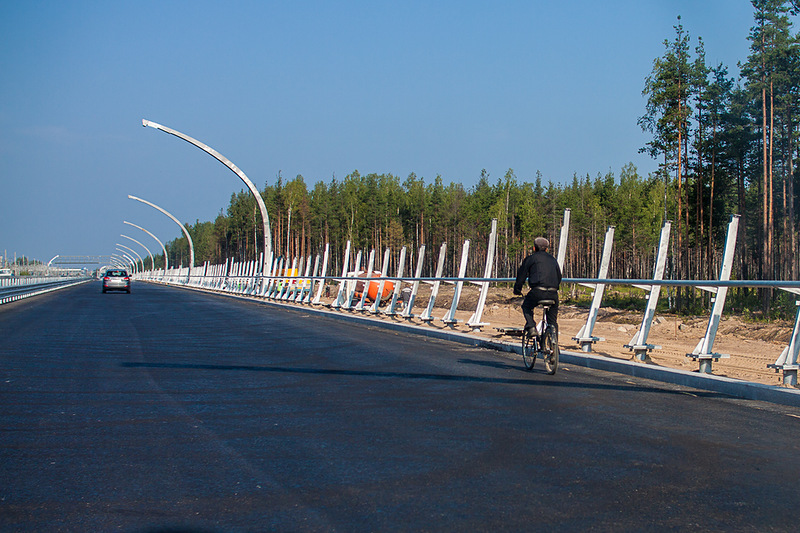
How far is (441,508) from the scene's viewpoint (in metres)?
4.04

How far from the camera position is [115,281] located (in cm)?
5256

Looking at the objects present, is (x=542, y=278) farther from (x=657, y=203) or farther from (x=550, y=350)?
(x=657, y=203)

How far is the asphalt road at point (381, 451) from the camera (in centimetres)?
396

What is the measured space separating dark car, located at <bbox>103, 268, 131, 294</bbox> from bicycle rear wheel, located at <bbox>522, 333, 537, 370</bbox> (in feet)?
152

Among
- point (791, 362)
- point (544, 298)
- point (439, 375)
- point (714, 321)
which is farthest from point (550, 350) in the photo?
point (791, 362)

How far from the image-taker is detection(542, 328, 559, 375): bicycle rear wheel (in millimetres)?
9688

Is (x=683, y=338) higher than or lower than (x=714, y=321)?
lower

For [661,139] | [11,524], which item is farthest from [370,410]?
[661,139]

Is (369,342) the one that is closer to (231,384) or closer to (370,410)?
(231,384)

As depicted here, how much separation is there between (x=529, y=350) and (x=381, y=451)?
533 cm

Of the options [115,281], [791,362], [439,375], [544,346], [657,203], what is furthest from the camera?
[657,203]

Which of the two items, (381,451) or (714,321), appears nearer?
(381,451)

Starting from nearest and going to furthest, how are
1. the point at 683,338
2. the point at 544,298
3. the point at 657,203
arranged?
the point at 544,298
the point at 683,338
the point at 657,203

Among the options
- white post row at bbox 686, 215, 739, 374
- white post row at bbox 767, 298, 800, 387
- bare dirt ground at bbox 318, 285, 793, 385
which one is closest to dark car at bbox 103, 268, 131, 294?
bare dirt ground at bbox 318, 285, 793, 385
